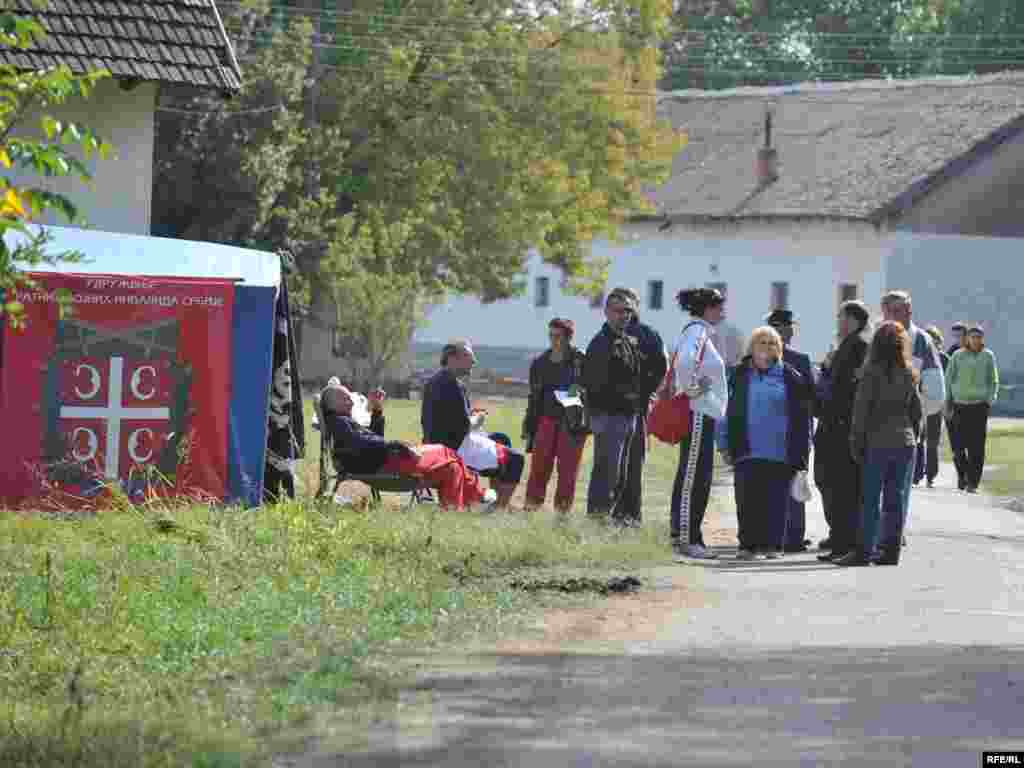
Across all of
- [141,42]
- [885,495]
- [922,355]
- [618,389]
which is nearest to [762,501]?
→ [885,495]

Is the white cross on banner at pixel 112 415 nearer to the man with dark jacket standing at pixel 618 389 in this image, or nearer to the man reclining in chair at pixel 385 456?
the man reclining in chair at pixel 385 456

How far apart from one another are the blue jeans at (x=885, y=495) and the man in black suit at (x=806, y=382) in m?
0.73

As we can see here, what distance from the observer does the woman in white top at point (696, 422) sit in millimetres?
15977

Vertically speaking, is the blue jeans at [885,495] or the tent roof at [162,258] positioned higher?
the tent roof at [162,258]

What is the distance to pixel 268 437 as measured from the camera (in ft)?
54.2

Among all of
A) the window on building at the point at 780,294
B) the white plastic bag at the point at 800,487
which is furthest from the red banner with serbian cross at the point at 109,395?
the window on building at the point at 780,294

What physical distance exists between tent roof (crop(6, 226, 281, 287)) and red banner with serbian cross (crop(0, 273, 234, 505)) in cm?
29

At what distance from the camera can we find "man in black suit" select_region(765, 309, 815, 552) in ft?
53.0

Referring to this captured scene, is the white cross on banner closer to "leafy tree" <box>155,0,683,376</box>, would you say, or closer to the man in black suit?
the man in black suit

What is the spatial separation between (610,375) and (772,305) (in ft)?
143

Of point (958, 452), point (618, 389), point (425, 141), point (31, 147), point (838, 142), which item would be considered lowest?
point (958, 452)

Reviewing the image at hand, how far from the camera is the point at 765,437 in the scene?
1583cm

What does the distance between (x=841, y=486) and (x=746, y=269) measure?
144ft

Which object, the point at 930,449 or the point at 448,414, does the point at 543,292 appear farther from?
the point at 448,414
